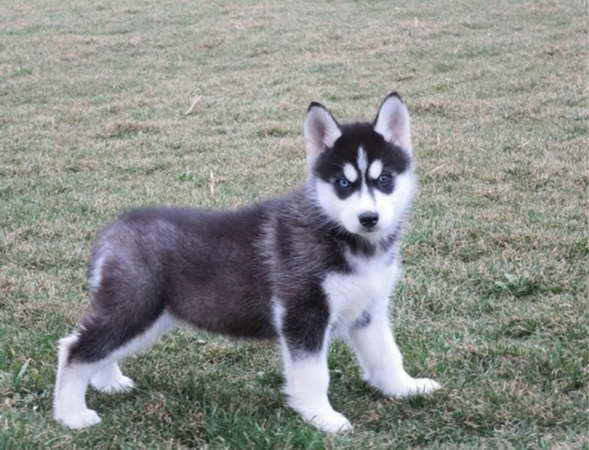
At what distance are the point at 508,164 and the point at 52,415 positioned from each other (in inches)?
240

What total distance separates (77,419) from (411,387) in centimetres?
186

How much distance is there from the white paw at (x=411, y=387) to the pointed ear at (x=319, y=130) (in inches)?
54.9

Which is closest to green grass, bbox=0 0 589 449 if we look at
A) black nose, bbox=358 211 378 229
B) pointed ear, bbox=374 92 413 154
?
black nose, bbox=358 211 378 229

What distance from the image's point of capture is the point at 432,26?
699 inches

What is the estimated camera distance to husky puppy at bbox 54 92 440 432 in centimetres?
434

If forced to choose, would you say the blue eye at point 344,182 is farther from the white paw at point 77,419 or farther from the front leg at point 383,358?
the white paw at point 77,419

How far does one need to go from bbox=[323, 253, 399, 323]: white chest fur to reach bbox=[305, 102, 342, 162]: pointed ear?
662 millimetres

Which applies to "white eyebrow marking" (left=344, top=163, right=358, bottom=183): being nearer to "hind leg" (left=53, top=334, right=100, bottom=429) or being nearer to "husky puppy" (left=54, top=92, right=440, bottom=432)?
"husky puppy" (left=54, top=92, right=440, bottom=432)

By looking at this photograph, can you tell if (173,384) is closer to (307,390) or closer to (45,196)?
(307,390)

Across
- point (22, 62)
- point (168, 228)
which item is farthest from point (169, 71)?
point (168, 228)

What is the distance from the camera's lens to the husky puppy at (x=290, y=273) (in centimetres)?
434

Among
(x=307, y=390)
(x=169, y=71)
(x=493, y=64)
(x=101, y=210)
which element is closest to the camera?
(x=307, y=390)

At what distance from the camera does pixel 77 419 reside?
4.39m

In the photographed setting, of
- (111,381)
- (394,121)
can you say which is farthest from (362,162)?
(111,381)
